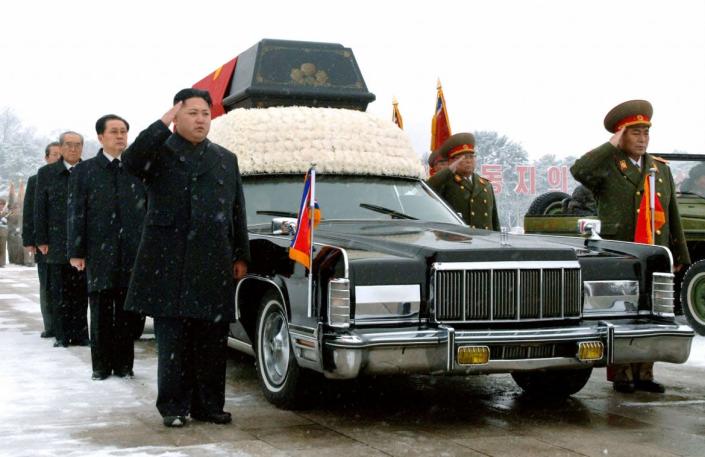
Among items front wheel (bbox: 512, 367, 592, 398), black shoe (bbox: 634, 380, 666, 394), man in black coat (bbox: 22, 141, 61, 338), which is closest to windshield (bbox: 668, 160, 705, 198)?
black shoe (bbox: 634, 380, 666, 394)

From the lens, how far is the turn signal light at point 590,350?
5613 millimetres

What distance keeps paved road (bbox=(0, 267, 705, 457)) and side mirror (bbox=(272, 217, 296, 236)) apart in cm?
101

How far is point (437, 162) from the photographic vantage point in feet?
33.0

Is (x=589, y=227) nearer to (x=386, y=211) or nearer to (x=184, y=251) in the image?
(x=386, y=211)

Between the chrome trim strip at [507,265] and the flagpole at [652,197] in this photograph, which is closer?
the chrome trim strip at [507,265]

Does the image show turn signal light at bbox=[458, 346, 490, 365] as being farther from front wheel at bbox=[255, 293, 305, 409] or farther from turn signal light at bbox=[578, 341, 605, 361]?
front wheel at bbox=[255, 293, 305, 409]

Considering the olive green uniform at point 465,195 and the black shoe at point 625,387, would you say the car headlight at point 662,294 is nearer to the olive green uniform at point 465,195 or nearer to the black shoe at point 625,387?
the black shoe at point 625,387

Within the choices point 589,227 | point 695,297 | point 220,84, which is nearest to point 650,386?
point 589,227

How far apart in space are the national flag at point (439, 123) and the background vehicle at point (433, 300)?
4.48 meters

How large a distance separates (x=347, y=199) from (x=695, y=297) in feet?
18.0

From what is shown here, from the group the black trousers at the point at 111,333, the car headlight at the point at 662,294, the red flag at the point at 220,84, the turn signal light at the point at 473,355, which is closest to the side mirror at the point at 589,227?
the car headlight at the point at 662,294

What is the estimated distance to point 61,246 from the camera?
374 inches

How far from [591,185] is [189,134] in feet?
10.8

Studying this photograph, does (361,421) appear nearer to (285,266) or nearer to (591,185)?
(285,266)
